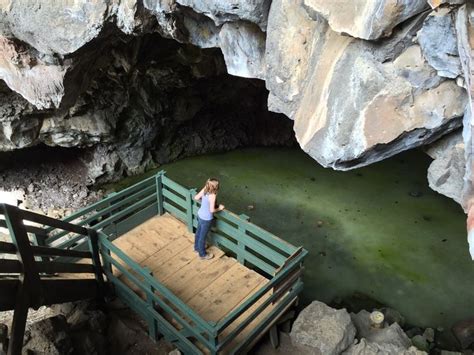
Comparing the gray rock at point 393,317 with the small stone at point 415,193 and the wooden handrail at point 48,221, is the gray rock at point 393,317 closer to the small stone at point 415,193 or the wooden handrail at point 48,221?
the small stone at point 415,193

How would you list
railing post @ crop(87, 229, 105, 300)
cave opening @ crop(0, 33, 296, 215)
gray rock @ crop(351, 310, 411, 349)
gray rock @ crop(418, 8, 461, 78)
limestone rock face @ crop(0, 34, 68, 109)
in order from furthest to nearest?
cave opening @ crop(0, 33, 296, 215)
limestone rock face @ crop(0, 34, 68, 109)
gray rock @ crop(351, 310, 411, 349)
railing post @ crop(87, 229, 105, 300)
gray rock @ crop(418, 8, 461, 78)

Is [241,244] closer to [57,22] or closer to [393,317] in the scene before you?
[393,317]

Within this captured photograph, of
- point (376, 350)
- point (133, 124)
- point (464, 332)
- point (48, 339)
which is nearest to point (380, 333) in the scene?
point (376, 350)

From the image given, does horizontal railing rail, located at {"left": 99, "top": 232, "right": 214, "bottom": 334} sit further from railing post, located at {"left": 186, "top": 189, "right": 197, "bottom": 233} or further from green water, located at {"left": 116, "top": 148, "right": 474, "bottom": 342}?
green water, located at {"left": 116, "top": 148, "right": 474, "bottom": 342}

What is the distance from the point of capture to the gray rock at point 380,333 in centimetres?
599

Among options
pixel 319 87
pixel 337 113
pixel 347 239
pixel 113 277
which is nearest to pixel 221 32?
pixel 319 87

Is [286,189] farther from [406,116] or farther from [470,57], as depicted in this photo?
[470,57]

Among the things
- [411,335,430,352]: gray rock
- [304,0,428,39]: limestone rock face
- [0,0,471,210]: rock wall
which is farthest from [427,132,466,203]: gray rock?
[411,335,430,352]: gray rock

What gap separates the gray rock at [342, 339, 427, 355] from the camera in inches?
219

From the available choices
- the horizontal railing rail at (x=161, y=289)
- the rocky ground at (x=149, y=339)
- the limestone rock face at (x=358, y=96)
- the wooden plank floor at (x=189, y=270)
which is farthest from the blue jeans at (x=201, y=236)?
the limestone rock face at (x=358, y=96)

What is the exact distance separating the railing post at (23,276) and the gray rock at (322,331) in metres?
3.17

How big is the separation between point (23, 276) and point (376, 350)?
14.0ft

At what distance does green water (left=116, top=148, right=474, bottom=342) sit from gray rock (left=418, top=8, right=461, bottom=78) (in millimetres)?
5552

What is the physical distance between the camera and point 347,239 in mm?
9320
